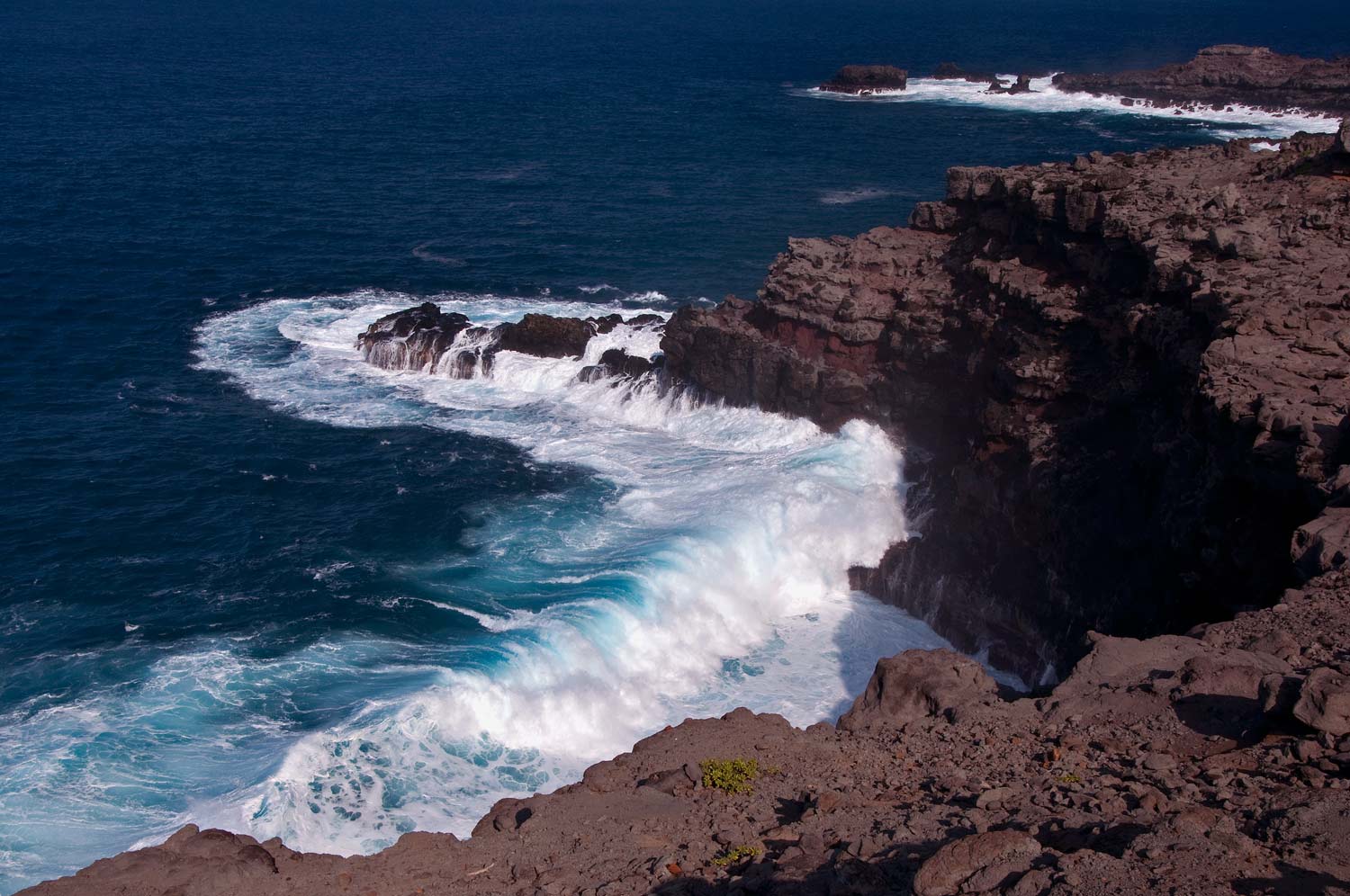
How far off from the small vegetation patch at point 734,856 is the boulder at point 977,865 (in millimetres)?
4839

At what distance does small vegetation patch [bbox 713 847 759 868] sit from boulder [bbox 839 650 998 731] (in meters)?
7.15

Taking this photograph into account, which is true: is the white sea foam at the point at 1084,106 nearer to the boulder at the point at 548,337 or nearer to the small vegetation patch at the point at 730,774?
the boulder at the point at 548,337

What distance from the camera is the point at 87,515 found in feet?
162

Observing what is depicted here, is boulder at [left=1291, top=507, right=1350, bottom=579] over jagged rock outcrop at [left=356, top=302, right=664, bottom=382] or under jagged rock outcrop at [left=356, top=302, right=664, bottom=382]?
over

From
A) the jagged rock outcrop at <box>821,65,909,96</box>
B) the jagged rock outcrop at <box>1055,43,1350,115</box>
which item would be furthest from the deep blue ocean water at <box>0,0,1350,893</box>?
the jagged rock outcrop at <box>821,65,909,96</box>

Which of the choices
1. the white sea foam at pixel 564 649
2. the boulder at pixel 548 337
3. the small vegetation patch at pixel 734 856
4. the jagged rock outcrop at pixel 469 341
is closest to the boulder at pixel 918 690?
the small vegetation patch at pixel 734 856

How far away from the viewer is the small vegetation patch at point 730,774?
84.3 feet

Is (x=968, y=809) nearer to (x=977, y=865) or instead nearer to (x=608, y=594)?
(x=977, y=865)

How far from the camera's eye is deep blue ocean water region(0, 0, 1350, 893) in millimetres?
36250

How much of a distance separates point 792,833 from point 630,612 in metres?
20.8

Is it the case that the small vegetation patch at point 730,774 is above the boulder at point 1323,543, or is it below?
below

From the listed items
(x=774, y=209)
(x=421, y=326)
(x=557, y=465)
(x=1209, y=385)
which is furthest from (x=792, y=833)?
(x=774, y=209)

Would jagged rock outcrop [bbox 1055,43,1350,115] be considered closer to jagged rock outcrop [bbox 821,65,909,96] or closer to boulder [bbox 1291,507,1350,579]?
jagged rock outcrop [bbox 821,65,909,96]

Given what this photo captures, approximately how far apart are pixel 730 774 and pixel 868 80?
134m
